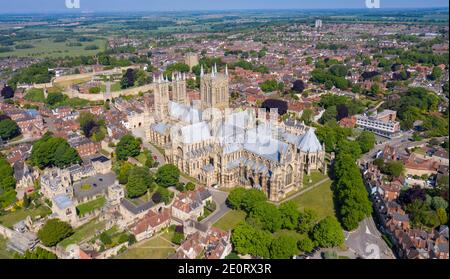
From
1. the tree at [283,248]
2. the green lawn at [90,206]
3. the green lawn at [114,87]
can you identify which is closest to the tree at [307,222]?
the tree at [283,248]

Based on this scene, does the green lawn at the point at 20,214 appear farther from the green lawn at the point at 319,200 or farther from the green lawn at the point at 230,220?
the green lawn at the point at 319,200

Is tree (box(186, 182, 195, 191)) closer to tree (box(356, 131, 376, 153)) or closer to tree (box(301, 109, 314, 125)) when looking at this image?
tree (box(356, 131, 376, 153))

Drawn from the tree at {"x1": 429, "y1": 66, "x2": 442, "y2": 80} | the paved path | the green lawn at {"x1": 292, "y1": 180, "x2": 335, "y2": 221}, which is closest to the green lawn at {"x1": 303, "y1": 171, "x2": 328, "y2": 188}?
the paved path

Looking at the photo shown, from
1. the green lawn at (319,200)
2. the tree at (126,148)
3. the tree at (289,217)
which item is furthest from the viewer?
the tree at (126,148)

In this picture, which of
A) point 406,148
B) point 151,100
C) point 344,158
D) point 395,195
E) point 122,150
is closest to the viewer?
point 395,195
